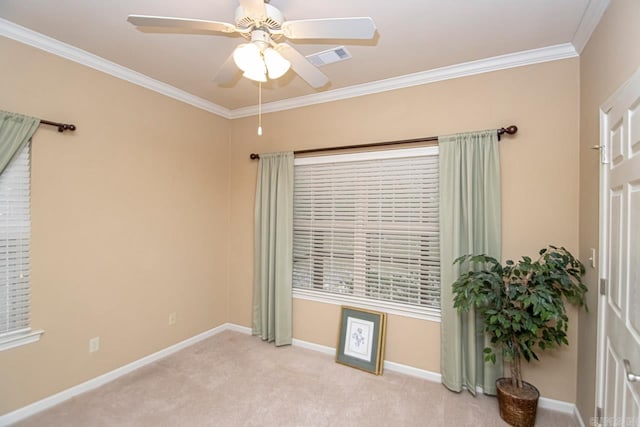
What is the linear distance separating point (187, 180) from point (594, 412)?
382 cm

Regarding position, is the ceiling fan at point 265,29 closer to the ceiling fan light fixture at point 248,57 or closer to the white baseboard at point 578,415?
the ceiling fan light fixture at point 248,57

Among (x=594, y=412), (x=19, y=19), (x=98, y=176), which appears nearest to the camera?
Result: (x=594, y=412)

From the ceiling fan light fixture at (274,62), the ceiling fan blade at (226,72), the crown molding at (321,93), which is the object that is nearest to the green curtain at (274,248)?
the crown molding at (321,93)

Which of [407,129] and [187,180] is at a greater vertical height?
[407,129]

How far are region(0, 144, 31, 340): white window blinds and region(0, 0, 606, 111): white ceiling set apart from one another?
95 centimetres

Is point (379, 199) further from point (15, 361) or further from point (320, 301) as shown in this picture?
point (15, 361)

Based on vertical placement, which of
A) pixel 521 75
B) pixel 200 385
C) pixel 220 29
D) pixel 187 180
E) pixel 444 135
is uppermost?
pixel 521 75

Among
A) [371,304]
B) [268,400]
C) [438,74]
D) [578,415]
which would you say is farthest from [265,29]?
[578,415]

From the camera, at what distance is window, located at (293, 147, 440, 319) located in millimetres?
2793

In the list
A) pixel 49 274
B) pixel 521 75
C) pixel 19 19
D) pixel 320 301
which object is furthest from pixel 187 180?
pixel 521 75

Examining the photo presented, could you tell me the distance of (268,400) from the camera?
243 cm

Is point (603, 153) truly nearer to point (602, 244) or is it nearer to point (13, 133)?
point (602, 244)

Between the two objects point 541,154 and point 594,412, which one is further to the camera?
point 541,154

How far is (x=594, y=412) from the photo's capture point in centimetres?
185
